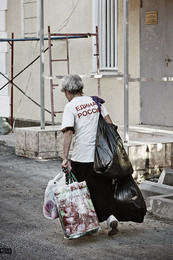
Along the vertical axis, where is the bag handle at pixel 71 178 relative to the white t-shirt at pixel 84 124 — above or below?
below

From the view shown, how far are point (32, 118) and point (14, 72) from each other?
4.64 feet

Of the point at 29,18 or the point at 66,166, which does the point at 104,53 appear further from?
the point at 66,166

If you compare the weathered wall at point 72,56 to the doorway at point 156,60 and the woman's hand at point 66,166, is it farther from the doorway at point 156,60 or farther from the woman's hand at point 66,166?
the woman's hand at point 66,166

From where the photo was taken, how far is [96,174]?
682cm

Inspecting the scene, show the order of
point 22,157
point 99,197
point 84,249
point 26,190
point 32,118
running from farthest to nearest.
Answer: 1. point 32,118
2. point 22,157
3. point 26,190
4. point 99,197
5. point 84,249

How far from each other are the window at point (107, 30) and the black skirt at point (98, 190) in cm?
688

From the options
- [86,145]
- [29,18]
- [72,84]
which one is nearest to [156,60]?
[29,18]

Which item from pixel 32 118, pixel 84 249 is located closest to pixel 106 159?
pixel 84 249

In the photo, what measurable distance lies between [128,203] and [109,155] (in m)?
0.55

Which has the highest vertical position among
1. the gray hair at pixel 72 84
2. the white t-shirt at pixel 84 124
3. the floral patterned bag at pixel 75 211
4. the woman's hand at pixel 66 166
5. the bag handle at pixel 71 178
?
the gray hair at pixel 72 84

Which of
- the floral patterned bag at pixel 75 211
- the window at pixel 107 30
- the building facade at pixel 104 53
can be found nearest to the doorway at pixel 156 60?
the building facade at pixel 104 53

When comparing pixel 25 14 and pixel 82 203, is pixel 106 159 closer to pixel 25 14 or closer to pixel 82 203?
pixel 82 203

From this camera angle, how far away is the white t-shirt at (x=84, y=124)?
680cm

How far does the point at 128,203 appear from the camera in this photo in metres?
6.85
